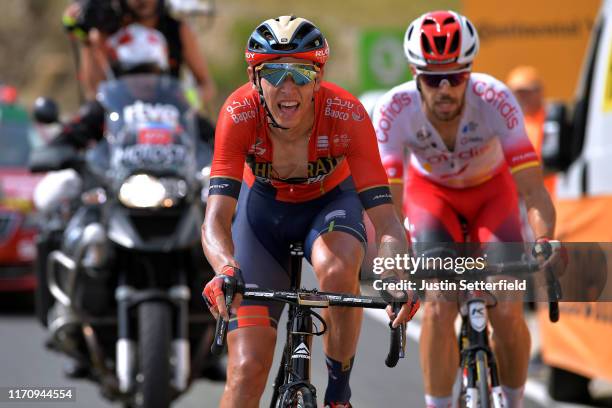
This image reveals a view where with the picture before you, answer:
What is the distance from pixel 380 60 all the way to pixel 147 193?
Result: 65.5ft

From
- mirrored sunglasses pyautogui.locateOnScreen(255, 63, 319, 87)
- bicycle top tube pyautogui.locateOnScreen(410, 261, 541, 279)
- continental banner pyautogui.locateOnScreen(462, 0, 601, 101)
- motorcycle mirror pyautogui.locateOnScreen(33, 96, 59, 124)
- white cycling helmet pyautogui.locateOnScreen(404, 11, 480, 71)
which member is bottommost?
bicycle top tube pyautogui.locateOnScreen(410, 261, 541, 279)

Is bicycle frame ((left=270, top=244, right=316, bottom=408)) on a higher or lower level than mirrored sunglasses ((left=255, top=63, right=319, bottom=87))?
lower

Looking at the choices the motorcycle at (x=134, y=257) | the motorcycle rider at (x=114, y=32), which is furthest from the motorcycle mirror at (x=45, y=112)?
the motorcycle rider at (x=114, y=32)

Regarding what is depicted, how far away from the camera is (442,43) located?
22.4ft

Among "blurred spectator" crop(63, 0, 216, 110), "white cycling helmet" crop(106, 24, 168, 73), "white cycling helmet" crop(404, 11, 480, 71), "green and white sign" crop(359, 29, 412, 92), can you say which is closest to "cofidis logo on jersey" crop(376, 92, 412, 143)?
"white cycling helmet" crop(404, 11, 480, 71)

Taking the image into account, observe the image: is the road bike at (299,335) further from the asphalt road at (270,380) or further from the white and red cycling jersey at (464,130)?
A: the asphalt road at (270,380)

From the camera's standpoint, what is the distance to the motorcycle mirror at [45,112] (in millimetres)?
8992

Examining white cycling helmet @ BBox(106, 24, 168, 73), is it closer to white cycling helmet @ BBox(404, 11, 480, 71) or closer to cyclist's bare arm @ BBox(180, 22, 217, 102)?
cyclist's bare arm @ BBox(180, 22, 217, 102)

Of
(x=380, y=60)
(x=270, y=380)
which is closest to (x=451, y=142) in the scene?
(x=270, y=380)

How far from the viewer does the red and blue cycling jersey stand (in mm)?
5855

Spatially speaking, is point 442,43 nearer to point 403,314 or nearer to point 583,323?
point 403,314

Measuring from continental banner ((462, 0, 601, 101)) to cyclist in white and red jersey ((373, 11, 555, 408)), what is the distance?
1087cm

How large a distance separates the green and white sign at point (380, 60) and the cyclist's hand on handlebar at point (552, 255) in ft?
70.5

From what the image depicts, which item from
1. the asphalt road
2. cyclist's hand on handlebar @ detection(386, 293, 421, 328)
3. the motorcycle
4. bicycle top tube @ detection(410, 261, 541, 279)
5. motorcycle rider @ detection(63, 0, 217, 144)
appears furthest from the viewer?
the asphalt road
